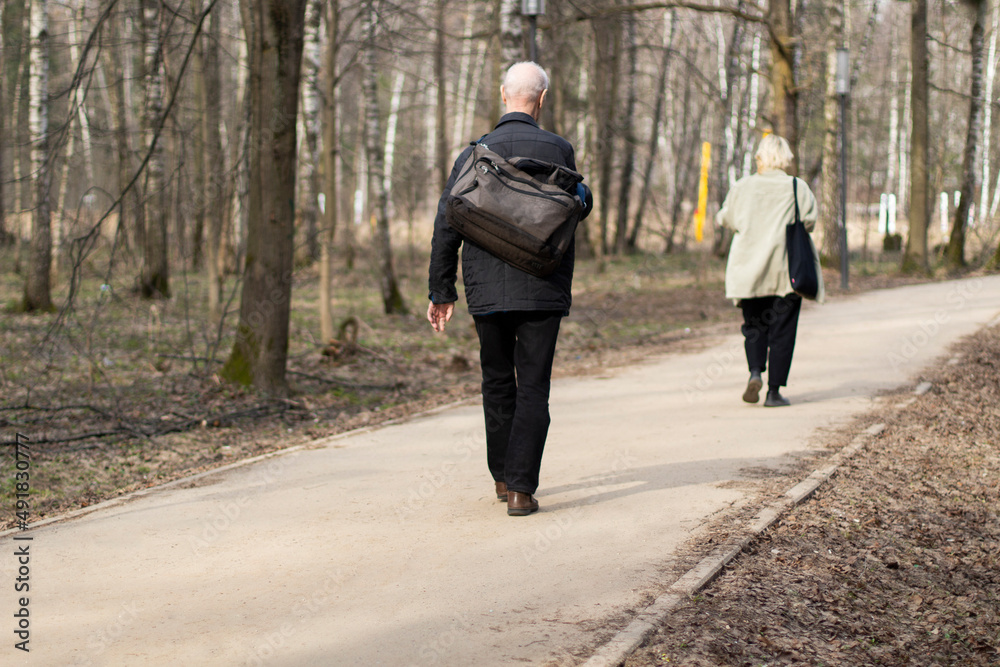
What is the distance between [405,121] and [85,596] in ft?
143

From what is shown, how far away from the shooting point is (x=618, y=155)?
107 ft

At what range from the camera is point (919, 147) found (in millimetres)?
20828

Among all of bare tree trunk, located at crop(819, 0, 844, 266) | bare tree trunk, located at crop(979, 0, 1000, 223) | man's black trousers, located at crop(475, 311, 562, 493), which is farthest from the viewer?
bare tree trunk, located at crop(979, 0, 1000, 223)

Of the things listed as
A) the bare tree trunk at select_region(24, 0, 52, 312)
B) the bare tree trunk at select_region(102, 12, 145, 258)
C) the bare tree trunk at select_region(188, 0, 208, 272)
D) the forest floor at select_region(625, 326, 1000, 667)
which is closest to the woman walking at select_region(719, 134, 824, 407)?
the forest floor at select_region(625, 326, 1000, 667)

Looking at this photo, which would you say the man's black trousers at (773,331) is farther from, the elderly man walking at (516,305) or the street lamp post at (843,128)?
the street lamp post at (843,128)

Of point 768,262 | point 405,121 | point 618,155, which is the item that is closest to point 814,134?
point 618,155

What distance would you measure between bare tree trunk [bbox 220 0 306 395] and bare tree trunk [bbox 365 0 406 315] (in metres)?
4.55

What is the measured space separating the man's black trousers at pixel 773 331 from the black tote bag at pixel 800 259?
21 cm

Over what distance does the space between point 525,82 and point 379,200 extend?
1090 cm

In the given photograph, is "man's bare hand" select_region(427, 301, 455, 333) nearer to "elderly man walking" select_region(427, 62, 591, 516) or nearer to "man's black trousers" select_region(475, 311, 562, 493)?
"elderly man walking" select_region(427, 62, 591, 516)

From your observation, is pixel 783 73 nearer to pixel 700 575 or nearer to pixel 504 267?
pixel 504 267

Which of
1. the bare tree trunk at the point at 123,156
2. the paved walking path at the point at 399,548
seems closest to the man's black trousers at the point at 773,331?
the paved walking path at the point at 399,548

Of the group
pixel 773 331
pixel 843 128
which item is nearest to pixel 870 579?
pixel 773 331

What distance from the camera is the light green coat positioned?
7328mm
